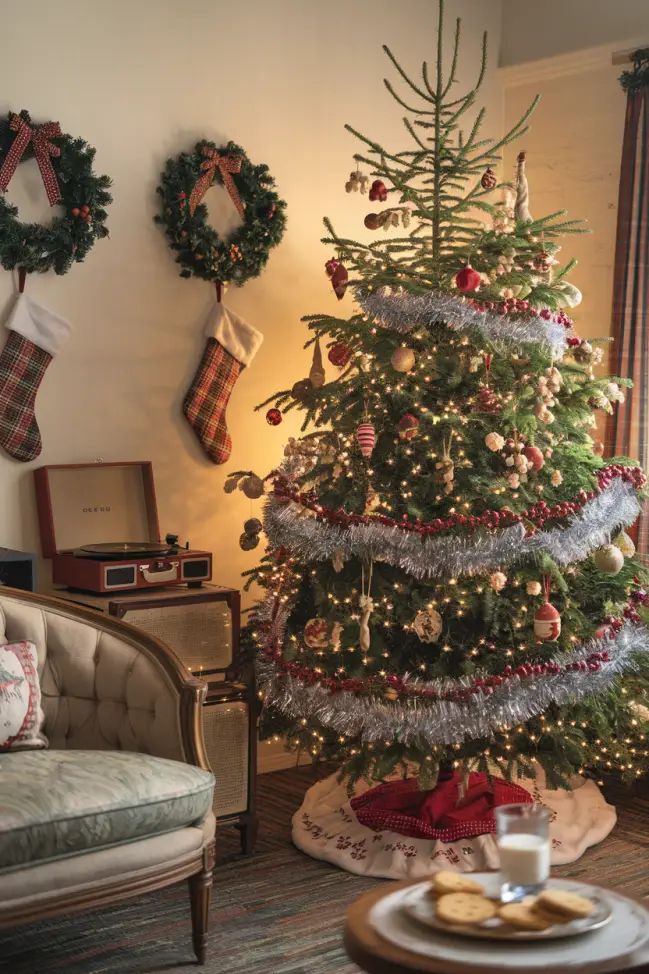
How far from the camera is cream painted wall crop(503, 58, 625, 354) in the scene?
4449mm

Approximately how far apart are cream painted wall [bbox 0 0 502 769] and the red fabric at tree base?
85cm

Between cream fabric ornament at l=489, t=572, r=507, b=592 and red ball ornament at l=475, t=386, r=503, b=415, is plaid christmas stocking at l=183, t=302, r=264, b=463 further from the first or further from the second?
cream fabric ornament at l=489, t=572, r=507, b=592

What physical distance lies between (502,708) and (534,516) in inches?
21.6

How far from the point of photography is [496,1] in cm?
490

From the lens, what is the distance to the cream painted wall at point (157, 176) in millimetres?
3635

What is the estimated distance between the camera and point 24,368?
3568 millimetres

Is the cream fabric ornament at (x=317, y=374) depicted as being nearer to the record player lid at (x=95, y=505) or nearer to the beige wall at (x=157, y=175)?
the beige wall at (x=157, y=175)

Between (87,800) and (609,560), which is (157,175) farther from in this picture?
(87,800)

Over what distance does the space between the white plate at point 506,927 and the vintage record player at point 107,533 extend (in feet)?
5.85

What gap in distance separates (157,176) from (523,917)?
291cm

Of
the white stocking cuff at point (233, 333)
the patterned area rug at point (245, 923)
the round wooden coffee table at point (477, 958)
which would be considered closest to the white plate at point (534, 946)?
the round wooden coffee table at point (477, 958)

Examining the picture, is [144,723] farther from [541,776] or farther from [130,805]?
[541,776]

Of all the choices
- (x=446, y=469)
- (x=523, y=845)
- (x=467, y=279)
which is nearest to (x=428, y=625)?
(x=446, y=469)

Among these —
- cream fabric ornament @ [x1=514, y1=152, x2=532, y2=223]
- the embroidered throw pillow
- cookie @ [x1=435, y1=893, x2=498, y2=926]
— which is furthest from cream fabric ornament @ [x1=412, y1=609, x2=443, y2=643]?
cream fabric ornament @ [x1=514, y1=152, x2=532, y2=223]
